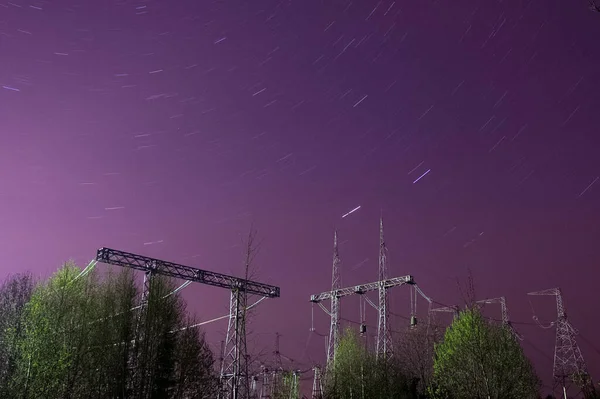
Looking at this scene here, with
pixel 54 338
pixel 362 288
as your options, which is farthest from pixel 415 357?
pixel 54 338

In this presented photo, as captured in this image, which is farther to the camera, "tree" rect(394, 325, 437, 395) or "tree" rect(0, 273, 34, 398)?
"tree" rect(394, 325, 437, 395)

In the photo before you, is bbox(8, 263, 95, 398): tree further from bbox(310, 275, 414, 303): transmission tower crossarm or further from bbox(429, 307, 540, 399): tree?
bbox(310, 275, 414, 303): transmission tower crossarm

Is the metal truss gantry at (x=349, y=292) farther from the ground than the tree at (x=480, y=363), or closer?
farther from the ground

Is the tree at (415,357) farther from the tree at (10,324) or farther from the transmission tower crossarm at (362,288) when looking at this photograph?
the tree at (10,324)

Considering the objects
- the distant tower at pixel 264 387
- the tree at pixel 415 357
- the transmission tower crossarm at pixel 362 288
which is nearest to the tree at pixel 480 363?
the distant tower at pixel 264 387

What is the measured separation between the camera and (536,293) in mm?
77250

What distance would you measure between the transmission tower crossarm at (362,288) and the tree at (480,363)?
50.3 feet

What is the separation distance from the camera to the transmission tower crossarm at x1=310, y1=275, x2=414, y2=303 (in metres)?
41.8

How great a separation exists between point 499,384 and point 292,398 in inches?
345

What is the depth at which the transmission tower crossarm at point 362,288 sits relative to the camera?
1644 inches

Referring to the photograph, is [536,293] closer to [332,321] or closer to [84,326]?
[332,321]

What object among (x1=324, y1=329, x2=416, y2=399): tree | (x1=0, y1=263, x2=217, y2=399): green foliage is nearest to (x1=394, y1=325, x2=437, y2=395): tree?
(x1=324, y1=329, x2=416, y2=399): tree

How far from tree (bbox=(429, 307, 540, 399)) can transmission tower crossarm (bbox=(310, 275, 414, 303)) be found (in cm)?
1534

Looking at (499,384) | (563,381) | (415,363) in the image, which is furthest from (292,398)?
(563,381)
